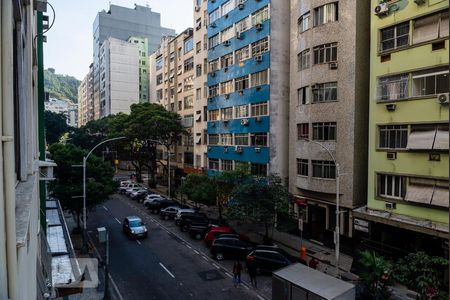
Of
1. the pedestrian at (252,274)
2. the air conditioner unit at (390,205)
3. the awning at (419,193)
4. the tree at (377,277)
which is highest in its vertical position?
the awning at (419,193)

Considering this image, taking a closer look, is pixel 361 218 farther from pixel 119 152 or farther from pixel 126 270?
pixel 119 152

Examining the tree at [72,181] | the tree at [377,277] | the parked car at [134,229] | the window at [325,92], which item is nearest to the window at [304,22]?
the window at [325,92]

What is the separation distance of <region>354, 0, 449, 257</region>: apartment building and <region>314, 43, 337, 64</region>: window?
145 inches

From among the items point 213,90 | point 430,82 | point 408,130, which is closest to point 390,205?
point 408,130

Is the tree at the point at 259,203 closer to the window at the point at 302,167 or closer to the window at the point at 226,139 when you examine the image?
the window at the point at 302,167

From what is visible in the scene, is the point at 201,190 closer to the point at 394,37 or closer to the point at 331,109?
the point at 331,109

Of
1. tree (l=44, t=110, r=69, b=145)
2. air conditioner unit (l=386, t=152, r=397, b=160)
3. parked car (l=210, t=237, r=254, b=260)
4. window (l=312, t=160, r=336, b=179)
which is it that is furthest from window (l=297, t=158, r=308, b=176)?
tree (l=44, t=110, r=69, b=145)

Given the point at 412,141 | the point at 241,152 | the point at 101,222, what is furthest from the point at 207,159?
the point at 412,141

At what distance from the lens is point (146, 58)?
355 feet

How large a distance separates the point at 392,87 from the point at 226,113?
22326 mm

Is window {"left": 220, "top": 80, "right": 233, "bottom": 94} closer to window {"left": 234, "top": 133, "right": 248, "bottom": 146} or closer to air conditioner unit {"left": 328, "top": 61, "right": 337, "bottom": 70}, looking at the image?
window {"left": 234, "top": 133, "right": 248, "bottom": 146}

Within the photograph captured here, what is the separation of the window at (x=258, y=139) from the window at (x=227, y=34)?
41.9 feet

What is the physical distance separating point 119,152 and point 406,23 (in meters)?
49.0

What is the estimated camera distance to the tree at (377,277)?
52.9 feet
